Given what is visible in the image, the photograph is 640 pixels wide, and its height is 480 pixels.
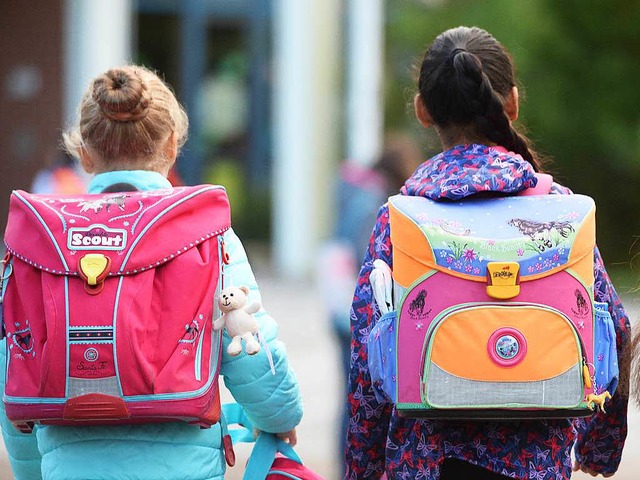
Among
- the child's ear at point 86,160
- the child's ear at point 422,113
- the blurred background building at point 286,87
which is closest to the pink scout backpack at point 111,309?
the child's ear at point 86,160

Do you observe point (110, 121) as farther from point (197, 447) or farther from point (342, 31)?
point (342, 31)

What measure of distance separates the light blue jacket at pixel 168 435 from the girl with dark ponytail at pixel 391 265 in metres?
0.23

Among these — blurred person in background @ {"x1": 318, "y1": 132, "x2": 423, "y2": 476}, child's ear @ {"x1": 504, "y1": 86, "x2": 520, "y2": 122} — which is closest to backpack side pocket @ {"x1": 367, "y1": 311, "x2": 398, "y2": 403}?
child's ear @ {"x1": 504, "y1": 86, "x2": 520, "y2": 122}

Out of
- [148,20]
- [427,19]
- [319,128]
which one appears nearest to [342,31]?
[319,128]

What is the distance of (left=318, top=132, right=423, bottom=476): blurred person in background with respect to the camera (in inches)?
239

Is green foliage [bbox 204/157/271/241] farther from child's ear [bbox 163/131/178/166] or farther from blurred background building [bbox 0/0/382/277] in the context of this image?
child's ear [bbox 163/131/178/166]

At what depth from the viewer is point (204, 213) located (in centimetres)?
333

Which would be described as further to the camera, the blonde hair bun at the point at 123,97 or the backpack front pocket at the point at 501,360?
the blonde hair bun at the point at 123,97

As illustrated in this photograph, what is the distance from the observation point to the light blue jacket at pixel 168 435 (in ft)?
10.7

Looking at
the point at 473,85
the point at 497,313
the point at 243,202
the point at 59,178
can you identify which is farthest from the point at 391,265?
the point at 243,202

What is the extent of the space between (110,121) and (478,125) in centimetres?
101

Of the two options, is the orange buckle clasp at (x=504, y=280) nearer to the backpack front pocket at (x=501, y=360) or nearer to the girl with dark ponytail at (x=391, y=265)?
the backpack front pocket at (x=501, y=360)

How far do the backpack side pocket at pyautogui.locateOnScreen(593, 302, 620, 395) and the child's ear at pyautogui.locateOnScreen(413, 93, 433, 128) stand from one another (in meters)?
0.69

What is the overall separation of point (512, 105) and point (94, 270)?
1.22 meters
